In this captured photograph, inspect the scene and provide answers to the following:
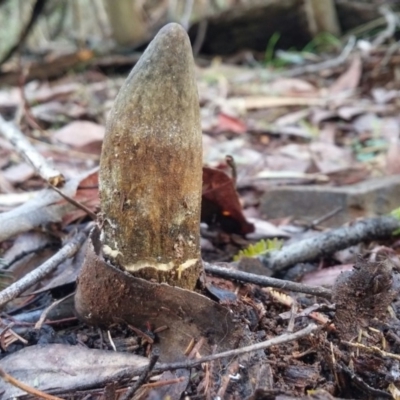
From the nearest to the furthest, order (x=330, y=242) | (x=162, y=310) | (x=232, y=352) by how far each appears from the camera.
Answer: (x=232, y=352), (x=162, y=310), (x=330, y=242)

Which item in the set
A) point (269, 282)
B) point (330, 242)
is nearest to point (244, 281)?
point (269, 282)

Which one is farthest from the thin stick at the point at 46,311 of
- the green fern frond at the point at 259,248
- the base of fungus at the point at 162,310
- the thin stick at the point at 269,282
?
the green fern frond at the point at 259,248

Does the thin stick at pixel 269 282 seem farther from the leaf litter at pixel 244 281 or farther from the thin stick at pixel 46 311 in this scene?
the thin stick at pixel 46 311

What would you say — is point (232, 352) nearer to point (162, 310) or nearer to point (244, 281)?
point (162, 310)

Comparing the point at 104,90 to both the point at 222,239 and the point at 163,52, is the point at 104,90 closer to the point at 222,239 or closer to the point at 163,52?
the point at 222,239

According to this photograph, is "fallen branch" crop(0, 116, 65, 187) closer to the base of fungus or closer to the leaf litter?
the leaf litter

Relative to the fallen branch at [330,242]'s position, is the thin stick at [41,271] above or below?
above
